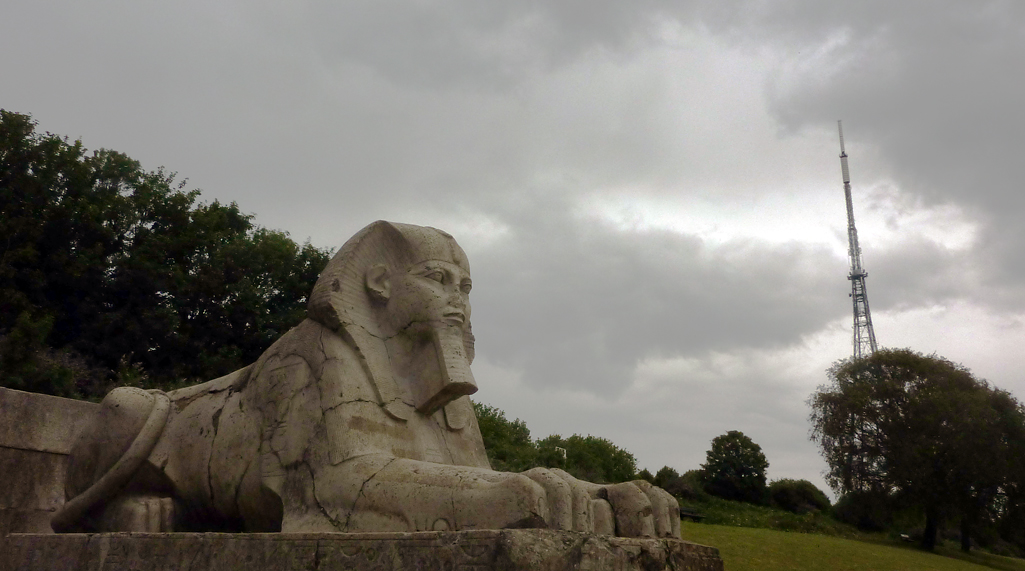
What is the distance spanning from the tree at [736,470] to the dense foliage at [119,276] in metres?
17.1

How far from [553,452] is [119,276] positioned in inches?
472

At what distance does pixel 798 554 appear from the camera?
18344 millimetres

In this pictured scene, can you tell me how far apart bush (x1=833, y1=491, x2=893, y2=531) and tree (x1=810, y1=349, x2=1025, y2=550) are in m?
0.24

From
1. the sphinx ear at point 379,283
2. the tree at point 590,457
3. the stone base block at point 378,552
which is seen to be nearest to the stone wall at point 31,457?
the stone base block at point 378,552

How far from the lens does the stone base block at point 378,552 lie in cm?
271

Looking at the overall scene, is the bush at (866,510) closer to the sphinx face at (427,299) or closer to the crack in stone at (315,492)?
the sphinx face at (427,299)

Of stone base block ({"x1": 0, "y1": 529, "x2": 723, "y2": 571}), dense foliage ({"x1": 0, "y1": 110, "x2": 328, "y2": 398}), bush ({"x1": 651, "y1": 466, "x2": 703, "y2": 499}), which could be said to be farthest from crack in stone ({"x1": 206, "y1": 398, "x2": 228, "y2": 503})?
bush ({"x1": 651, "y1": 466, "x2": 703, "y2": 499})

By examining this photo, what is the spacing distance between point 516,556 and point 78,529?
291 cm

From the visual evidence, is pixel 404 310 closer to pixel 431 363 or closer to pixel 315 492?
pixel 431 363

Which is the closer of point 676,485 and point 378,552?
point 378,552

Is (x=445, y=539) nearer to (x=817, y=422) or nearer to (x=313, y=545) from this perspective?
(x=313, y=545)

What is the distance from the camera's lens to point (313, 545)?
10.2 ft

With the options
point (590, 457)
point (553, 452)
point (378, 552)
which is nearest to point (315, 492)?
point (378, 552)

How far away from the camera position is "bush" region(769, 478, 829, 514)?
1248 inches
